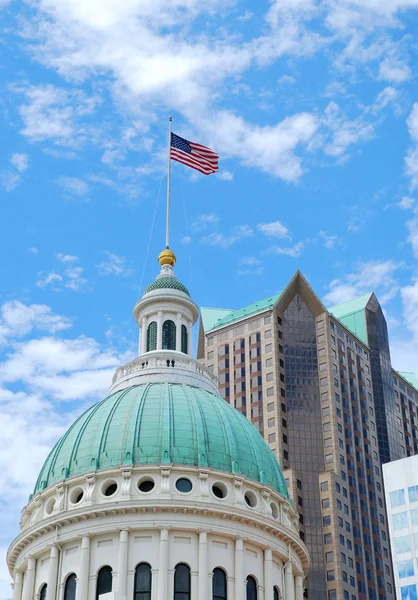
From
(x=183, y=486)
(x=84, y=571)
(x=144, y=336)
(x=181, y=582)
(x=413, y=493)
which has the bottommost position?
(x=181, y=582)

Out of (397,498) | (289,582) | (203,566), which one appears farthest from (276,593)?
(397,498)

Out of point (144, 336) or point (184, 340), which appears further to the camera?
point (144, 336)

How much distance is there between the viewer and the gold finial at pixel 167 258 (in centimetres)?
10356

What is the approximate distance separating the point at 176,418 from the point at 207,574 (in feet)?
Result: 39.8

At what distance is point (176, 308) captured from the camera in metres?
96.9

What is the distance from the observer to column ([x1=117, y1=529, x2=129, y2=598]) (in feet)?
236

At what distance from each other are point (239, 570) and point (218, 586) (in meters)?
1.74

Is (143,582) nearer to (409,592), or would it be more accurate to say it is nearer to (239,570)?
(239,570)

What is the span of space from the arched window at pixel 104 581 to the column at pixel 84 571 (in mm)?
737

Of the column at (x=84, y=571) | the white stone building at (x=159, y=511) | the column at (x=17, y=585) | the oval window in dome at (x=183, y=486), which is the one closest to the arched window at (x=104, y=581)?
the white stone building at (x=159, y=511)

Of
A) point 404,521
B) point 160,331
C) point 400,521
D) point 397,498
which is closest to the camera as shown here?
point 404,521

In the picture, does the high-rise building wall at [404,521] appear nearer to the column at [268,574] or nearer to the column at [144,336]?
the column at [268,574]

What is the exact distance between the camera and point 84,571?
7375 cm

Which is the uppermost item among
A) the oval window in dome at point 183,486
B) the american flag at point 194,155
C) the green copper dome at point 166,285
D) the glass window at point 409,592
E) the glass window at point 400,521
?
the american flag at point 194,155
